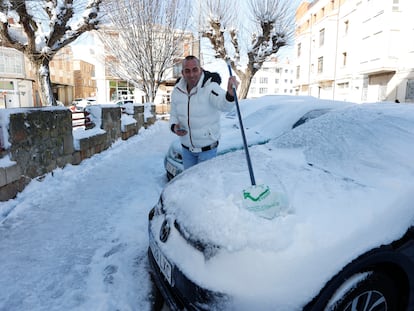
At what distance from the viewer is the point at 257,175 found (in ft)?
6.99

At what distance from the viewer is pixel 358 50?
79.1ft

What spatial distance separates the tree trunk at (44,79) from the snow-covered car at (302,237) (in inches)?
378

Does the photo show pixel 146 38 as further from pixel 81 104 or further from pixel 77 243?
pixel 81 104

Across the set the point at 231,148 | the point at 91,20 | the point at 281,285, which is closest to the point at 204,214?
the point at 281,285

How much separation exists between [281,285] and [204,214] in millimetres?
585

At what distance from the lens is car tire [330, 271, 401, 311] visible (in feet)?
4.82

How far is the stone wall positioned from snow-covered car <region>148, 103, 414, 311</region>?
2514 millimetres

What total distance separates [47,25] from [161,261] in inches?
384

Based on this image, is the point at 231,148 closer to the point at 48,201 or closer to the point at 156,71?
the point at 48,201

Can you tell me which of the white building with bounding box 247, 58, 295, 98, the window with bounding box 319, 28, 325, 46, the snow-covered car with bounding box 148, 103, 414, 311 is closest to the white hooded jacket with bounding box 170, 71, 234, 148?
the snow-covered car with bounding box 148, 103, 414, 311

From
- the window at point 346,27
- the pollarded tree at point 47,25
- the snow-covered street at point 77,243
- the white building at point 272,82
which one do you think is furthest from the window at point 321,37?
the white building at point 272,82

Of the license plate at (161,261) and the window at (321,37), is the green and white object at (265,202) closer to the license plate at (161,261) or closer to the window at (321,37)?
the license plate at (161,261)

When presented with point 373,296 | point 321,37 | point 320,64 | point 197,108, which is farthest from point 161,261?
point 321,37

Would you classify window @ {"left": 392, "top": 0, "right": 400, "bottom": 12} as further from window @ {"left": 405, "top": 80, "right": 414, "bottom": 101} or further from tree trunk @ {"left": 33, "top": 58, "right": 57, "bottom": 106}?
tree trunk @ {"left": 33, "top": 58, "right": 57, "bottom": 106}
